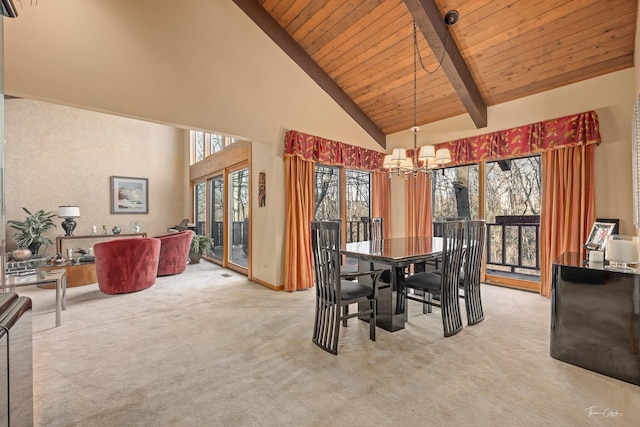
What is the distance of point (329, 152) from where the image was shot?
486 centimetres

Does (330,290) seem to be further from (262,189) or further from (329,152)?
(329,152)

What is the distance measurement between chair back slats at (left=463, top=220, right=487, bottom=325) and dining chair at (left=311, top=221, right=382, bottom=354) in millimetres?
1045

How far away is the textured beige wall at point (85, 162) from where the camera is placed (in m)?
6.01

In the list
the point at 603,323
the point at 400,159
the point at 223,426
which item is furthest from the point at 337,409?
the point at 400,159

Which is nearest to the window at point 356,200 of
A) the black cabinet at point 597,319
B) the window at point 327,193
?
the window at point 327,193

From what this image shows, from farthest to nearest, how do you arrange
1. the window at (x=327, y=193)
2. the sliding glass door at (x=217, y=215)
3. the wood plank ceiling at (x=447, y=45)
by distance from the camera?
the sliding glass door at (x=217, y=215), the window at (x=327, y=193), the wood plank ceiling at (x=447, y=45)

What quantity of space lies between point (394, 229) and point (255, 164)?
3.02 m

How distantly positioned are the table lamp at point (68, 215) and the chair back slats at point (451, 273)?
7013 mm

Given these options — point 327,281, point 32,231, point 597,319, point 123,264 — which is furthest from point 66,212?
point 597,319

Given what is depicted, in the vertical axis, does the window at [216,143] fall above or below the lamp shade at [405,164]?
above

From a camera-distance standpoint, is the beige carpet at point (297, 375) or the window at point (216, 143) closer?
the beige carpet at point (297, 375)

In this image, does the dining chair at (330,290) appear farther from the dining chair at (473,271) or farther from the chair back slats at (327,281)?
the dining chair at (473,271)

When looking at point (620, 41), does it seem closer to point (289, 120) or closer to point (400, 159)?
point (400, 159)

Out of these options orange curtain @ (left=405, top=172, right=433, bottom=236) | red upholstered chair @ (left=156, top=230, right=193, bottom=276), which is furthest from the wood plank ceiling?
red upholstered chair @ (left=156, top=230, right=193, bottom=276)
